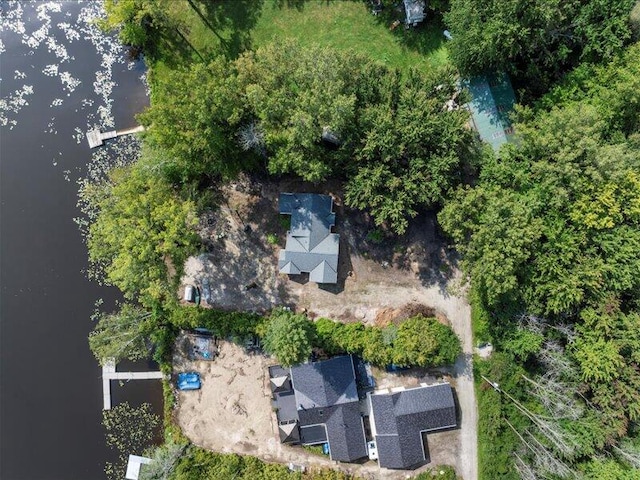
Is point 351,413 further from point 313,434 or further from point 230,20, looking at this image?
point 230,20

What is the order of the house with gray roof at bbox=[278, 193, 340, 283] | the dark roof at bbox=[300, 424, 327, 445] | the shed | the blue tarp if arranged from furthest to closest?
the dark roof at bbox=[300, 424, 327, 445] → the shed → the house with gray roof at bbox=[278, 193, 340, 283] → the blue tarp

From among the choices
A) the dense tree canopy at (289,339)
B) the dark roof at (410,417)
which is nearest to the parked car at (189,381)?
the dense tree canopy at (289,339)

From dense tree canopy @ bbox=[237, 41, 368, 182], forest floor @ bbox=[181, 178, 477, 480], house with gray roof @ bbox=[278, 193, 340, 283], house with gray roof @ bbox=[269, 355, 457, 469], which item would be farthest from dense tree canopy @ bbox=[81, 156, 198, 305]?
house with gray roof @ bbox=[269, 355, 457, 469]

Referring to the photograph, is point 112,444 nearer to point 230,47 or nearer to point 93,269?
point 93,269

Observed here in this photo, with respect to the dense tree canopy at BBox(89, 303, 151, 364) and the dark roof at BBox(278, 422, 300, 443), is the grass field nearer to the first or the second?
the dense tree canopy at BBox(89, 303, 151, 364)

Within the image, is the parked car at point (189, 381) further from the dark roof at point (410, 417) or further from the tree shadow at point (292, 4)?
the tree shadow at point (292, 4)

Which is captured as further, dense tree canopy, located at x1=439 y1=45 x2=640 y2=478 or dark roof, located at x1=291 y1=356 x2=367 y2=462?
dark roof, located at x1=291 y1=356 x2=367 y2=462
